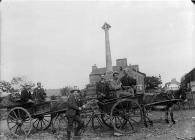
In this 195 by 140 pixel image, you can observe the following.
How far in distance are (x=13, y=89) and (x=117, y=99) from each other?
47.1 m

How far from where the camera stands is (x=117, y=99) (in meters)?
10.1

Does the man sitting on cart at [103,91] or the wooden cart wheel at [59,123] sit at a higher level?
the man sitting on cart at [103,91]

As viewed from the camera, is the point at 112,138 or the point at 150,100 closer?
the point at 112,138

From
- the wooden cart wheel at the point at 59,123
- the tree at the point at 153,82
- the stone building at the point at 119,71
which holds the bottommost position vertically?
the wooden cart wheel at the point at 59,123

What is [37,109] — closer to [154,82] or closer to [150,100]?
[150,100]

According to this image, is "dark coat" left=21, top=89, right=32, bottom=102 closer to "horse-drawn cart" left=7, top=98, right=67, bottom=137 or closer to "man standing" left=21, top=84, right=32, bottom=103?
"man standing" left=21, top=84, right=32, bottom=103

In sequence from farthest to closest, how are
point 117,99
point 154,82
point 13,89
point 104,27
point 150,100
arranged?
point 154,82, point 13,89, point 104,27, point 150,100, point 117,99

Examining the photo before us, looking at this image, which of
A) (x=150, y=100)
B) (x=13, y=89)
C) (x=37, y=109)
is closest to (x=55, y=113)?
(x=37, y=109)

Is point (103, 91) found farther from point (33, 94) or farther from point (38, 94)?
point (33, 94)

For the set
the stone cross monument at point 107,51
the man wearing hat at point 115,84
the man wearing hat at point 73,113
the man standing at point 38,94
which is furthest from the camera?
the stone cross monument at point 107,51

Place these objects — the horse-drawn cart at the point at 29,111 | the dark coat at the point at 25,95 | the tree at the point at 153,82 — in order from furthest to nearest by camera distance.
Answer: the tree at the point at 153,82 → the dark coat at the point at 25,95 → the horse-drawn cart at the point at 29,111

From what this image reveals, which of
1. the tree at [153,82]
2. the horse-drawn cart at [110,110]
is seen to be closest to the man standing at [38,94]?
the horse-drawn cart at [110,110]

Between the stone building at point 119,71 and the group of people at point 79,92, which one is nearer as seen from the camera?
the group of people at point 79,92

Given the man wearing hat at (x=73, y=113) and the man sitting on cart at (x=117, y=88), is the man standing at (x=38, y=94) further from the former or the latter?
the man sitting on cart at (x=117, y=88)
